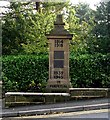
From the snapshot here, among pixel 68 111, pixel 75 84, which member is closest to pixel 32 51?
pixel 75 84

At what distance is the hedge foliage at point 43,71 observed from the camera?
12.4 metres

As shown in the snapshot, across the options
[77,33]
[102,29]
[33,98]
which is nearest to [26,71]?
[33,98]

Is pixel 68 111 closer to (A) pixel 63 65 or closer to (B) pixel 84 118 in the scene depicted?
(B) pixel 84 118

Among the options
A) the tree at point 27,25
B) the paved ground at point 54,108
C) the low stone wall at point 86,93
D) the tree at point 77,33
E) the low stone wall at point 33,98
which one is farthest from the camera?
the tree at point 77,33

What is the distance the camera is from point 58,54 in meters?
11.0

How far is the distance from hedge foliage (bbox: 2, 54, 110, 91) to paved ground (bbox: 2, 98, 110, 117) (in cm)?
264

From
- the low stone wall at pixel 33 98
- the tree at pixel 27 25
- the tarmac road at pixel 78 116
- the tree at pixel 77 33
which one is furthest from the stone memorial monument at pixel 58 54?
the tree at pixel 77 33

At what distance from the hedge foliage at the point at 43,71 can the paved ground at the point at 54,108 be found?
2.64 m

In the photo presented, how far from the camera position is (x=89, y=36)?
1791 centimetres

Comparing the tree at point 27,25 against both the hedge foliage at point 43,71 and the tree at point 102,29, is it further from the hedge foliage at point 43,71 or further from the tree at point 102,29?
the tree at point 102,29

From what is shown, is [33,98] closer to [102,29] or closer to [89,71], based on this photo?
[89,71]

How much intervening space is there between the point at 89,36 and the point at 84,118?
10405 millimetres

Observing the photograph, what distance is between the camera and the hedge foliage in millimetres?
A: 12413

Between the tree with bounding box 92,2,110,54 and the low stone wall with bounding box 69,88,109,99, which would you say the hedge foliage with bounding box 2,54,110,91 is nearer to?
the low stone wall with bounding box 69,88,109,99
